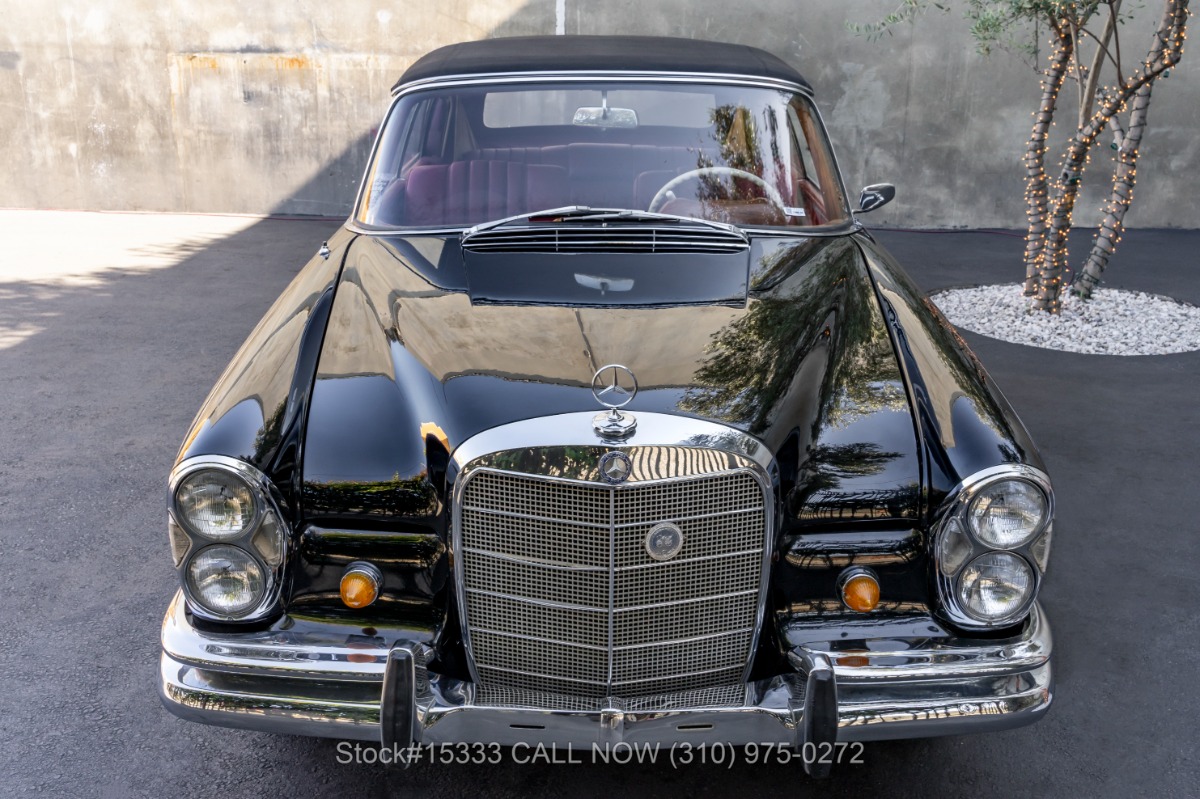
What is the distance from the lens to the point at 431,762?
8.89 feet

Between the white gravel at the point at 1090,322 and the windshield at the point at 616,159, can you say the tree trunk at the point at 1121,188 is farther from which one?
the windshield at the point at 616,159

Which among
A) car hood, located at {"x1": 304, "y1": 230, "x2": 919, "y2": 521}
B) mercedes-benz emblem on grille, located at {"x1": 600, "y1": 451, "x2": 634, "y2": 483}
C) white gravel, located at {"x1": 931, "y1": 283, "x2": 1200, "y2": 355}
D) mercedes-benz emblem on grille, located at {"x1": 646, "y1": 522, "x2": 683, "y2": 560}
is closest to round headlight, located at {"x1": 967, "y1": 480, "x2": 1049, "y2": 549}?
car hood, located at {"x1": 304, "y1": 230, "x2": 919, "y2": 521}

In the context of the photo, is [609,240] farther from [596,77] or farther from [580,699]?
[580,699]

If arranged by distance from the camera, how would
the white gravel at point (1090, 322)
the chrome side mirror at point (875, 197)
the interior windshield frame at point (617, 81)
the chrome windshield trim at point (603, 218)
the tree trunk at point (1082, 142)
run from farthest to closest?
1. the white gravel at point (1090, 322)
2. the tree trunk at point (1082, 142)
3. the chrome side mirror at point (875, 197)
4. the interior windshield frame at point (617, 81)
5. the chrome windshield trim at point (603, 218)

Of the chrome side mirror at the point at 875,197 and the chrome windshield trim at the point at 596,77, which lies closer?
the chrome windshield trim at the point at 596,77

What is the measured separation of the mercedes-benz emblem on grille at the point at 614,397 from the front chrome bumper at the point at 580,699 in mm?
591

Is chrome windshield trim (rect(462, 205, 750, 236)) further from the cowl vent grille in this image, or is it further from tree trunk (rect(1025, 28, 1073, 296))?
tree trunk (rect(1025, 28, 1073, 296))

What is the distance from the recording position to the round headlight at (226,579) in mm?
2252

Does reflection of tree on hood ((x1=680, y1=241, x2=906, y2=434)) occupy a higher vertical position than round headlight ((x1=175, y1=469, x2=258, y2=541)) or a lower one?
higher

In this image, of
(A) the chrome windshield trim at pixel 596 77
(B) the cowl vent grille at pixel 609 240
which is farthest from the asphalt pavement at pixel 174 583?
(A) the chrome windshield trim at pixel 596 77

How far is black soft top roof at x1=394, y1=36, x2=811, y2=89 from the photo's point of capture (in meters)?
3.67

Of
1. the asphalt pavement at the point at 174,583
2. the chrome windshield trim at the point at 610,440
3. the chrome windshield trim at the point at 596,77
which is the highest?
the chrome windshield trim at the point at 596,77

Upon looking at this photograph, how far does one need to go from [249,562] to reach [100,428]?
3.29m

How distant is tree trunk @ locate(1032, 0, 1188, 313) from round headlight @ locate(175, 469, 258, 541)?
248 inches
